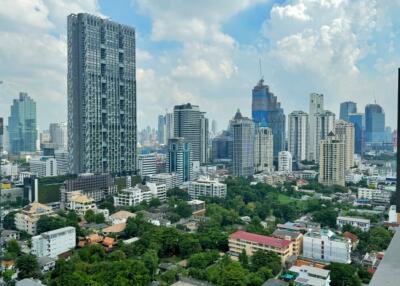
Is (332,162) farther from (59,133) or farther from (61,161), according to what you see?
(59,133)

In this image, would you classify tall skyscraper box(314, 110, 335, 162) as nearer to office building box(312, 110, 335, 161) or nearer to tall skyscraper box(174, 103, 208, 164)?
office building box(312, 110, 335, 161)

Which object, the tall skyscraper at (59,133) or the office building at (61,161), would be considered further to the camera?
the tall skyscraper at (59,133)

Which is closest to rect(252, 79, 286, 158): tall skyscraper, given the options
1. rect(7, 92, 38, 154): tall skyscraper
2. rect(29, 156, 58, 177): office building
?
rect(29, 156, 58, 177): office building

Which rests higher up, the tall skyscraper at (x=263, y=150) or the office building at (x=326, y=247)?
the tall skyscraper at (x=263, y=150)

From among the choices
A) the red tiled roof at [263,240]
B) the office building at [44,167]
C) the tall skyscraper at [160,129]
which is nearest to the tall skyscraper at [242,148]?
the office building at [44,167]

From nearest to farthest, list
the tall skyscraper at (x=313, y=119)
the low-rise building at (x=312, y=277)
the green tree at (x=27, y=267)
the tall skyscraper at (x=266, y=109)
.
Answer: the low-rise building at (x=312, y=277) < the green tree at (x=27, y=267) < the tall skyscraper at (x=313, y=119) < the tall skyscraper at (x=266, y=109)

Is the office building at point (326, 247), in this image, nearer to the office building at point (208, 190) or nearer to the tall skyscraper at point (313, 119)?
the office building at point (208, 190)

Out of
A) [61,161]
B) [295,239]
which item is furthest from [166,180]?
[295,239]
